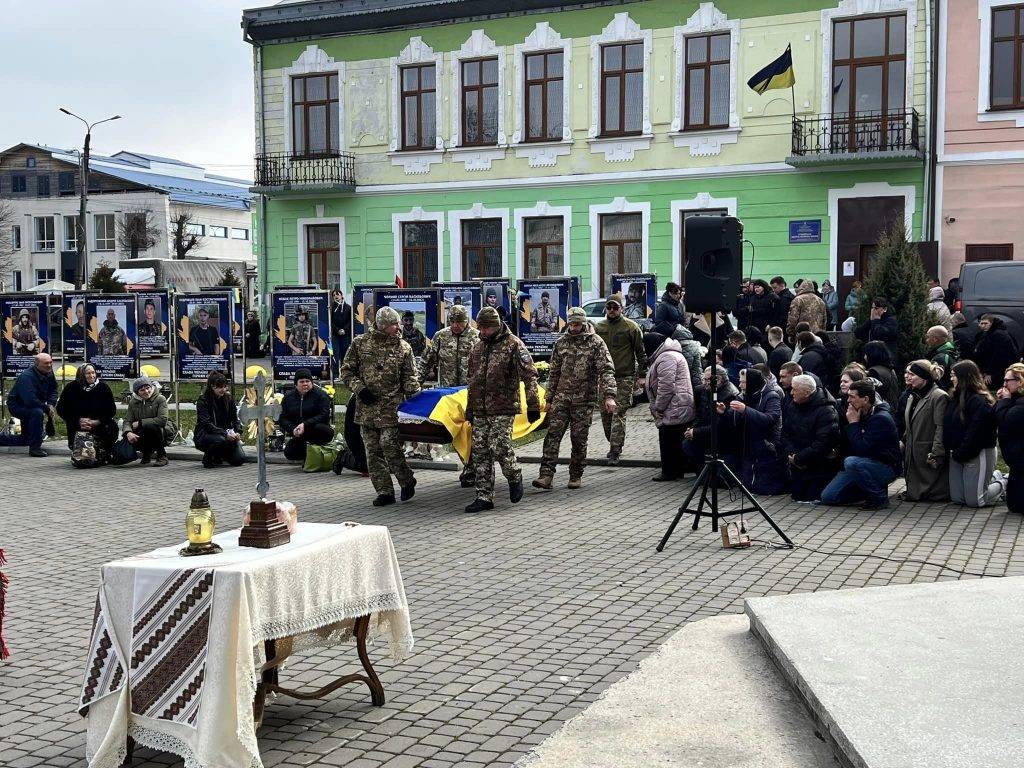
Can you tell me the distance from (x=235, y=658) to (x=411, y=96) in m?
29.0

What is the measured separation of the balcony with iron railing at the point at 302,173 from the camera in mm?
33500

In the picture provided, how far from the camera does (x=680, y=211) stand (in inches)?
1182

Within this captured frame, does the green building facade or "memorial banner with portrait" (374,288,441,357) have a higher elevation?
the green building facade

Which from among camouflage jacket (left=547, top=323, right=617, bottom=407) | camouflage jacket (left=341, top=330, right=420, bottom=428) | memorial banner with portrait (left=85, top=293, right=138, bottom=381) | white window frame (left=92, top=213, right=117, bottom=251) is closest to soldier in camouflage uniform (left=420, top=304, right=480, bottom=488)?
camouflage jacket (left=547, top=323, right=617, bottom=407)

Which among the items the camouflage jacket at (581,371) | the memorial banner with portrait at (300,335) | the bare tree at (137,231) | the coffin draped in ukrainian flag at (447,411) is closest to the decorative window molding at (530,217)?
the memorial banner with portrait at (300,335)

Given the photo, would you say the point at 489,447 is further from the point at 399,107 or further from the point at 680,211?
the point at 399,107

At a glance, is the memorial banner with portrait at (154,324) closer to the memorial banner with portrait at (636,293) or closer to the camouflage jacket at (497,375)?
the memorial banner with portrait at (636,293)

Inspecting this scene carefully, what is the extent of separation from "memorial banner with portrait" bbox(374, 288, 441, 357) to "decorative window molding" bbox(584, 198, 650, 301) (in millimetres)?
11600

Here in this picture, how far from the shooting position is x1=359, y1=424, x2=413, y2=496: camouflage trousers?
13273mm

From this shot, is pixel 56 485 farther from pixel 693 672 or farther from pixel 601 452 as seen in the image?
pixel 693 672

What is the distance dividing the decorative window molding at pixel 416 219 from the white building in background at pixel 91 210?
143 feet

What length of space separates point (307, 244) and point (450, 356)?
20094 millimetres

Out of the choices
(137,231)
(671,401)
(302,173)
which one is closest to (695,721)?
(671,401)

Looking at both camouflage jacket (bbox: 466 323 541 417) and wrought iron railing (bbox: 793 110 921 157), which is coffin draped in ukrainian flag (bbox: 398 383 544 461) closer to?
camouflage jacket (bbox: 466 323 541 417)
